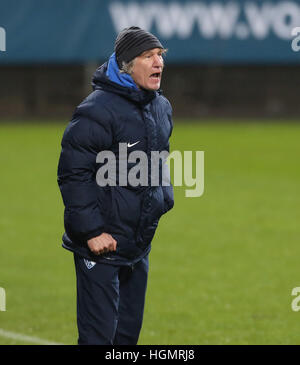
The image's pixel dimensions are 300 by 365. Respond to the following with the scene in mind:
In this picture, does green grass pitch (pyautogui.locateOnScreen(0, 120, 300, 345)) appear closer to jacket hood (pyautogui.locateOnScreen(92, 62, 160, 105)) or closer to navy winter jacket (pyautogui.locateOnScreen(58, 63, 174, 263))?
navy winter jacket (pyautogui.locateOnScreen(58, 63, 174, 263))

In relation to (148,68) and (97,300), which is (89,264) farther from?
(148,68)

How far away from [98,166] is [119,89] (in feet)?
1.36

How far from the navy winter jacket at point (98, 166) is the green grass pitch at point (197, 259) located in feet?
5.95

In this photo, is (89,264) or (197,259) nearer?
(89,264)

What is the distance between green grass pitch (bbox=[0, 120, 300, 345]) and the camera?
6879 mm

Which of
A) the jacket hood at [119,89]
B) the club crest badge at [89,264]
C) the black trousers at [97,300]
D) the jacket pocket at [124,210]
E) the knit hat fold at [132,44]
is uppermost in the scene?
the knit hat fold at [132,44]

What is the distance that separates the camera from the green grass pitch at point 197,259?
6.88 metres

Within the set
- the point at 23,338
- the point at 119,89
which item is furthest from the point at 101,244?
the point at 23,338

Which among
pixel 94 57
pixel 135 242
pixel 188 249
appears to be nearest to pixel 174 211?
pixel 188 249

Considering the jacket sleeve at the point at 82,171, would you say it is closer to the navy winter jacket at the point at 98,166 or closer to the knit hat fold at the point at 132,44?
the navy winter jacket at the point at 98,166

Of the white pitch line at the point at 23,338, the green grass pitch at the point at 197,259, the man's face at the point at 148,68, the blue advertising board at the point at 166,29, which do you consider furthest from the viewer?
the blue advertising board at the point at 166,29

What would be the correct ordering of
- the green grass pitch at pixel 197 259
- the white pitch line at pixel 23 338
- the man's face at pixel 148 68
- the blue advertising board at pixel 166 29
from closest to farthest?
the man's face at pixel 148 68, the white pitch line at pixel 23 338, the green grass pitch at pixel 197 259, the blue advertising board at pixel 166 29

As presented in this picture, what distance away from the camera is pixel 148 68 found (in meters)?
4.73

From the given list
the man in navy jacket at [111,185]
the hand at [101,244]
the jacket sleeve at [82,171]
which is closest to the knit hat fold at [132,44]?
the man in navy jacket at [111,185]
